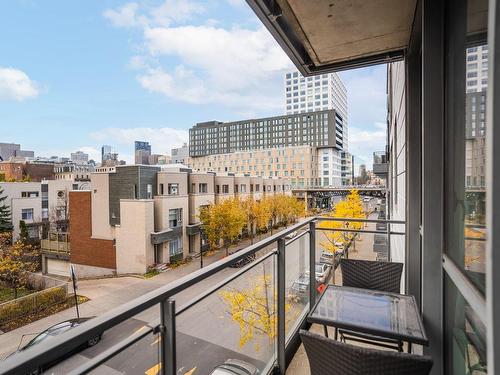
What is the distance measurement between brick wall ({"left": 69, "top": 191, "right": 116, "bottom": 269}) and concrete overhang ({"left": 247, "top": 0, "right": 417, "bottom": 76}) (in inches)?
853

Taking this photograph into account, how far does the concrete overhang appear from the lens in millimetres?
2371

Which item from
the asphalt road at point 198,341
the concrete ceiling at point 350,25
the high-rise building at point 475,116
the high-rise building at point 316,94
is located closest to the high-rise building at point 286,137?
the high-rise building at point 316,94

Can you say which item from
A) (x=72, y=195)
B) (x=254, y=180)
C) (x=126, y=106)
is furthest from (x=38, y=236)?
(x=126, y=106)

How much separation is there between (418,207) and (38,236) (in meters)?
36.8

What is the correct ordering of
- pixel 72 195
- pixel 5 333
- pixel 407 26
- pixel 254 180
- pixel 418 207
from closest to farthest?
pixel 407 26 < pixel 418 207 < pixel 5 333 < pixel 72 195 < pixel 254 180

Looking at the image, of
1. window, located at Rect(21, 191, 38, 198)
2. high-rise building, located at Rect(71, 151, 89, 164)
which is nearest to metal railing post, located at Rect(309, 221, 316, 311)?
window, located at Rect(21, 191, 38, 198)

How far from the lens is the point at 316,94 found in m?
89.1

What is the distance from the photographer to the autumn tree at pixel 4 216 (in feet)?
85.0

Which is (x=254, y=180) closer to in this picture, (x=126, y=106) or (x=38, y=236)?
(x=38, y=236)

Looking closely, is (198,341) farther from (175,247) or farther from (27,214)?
(27,214)

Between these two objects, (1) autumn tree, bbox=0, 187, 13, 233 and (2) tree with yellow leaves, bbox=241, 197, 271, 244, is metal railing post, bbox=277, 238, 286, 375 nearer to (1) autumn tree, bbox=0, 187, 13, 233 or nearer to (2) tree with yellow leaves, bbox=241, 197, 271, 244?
(2) tree with yellow leaves, bbox=241, 197, 271, 244

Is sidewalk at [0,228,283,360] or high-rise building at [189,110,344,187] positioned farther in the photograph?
high-rise building at [189,110,344,187]

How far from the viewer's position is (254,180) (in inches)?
1443

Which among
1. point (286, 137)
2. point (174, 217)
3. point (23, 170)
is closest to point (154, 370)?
point (174, 217)
